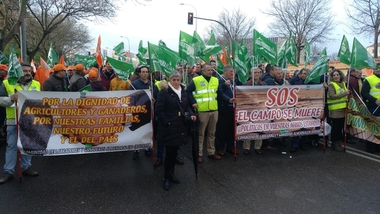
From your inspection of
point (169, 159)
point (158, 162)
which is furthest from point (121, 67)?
point (169, 159)

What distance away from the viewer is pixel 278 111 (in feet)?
20.1

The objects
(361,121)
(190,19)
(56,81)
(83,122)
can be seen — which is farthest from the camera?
(190,19)

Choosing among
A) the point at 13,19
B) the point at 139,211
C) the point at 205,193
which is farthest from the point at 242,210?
the point at 13,19

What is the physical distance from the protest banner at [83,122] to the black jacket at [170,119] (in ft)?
2.82

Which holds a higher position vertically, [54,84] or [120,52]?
[120,52]

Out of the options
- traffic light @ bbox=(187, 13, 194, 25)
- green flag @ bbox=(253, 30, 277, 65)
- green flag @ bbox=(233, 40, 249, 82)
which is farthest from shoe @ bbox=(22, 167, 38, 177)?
traffic light @ bbox=(187, 13, 194, 25)

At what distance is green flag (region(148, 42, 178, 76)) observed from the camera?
563 centimetres

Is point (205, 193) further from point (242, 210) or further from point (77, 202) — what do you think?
point (77, 202)

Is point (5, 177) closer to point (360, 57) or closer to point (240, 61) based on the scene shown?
point (240, 61)

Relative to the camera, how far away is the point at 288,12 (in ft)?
111

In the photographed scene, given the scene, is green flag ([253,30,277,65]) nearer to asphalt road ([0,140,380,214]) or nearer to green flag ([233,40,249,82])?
green flag ([233,40,249,82])

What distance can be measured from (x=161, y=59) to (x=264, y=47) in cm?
228

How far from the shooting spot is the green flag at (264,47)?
617cm

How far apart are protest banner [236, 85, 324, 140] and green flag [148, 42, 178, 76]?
1456 millimetres
